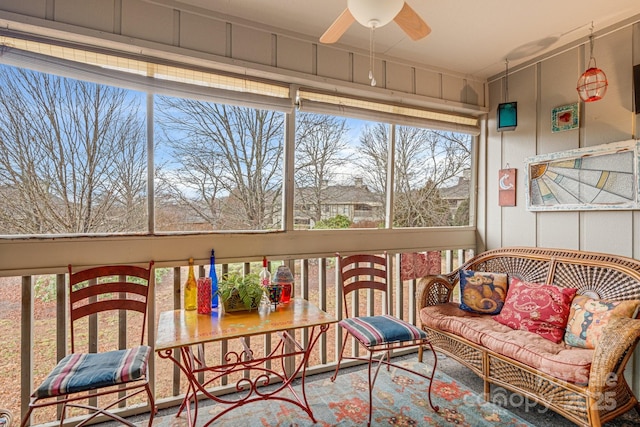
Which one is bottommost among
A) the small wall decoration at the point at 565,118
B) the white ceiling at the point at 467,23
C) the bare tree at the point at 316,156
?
the bare tree at the point at 316,156

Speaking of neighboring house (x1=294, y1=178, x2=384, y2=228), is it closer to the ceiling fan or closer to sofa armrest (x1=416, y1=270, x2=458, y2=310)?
sofa armrest (x1=416, y1=270, x2=458, y2=310)

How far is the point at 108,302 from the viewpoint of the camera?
2.03 meters

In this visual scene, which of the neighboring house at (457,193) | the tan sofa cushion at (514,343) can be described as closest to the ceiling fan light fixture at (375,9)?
the tan sofa cushion at (514,343)

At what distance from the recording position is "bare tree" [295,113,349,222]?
2689mm

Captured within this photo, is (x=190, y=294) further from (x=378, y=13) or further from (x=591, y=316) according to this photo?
(x=591, y=316)

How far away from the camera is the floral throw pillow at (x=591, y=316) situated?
1952mm

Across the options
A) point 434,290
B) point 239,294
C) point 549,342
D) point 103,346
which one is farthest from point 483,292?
point 103,346

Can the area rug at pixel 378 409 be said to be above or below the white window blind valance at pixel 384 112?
below

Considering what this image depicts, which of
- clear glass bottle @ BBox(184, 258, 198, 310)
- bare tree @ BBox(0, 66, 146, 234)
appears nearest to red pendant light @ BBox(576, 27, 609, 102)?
clear glass bottle @ BBox(184, 258, 198, 310)

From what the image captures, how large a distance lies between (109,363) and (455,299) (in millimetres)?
2904

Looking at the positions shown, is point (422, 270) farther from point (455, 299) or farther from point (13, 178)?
point (13, 178)

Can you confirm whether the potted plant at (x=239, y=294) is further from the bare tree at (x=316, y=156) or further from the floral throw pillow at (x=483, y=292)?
the floral throw pillow at (x=483, y=292)

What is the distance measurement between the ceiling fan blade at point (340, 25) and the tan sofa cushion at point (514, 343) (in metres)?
2.22

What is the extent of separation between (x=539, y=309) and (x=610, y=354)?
63 centimetres
